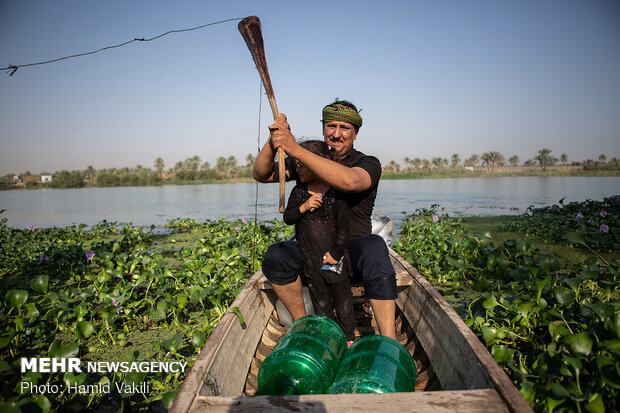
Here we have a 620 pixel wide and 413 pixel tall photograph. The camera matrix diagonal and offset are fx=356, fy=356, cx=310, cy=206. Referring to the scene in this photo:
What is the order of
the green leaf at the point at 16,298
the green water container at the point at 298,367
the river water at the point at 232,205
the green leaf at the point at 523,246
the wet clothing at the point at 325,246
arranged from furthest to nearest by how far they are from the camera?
1. the river water at the point at 232,205
2. the green leaf at the point at 523,246
3. the green leaf at the point at 16,298
4. the wet clothing at the point at 325,246
5. the green water container at the point at 298,367

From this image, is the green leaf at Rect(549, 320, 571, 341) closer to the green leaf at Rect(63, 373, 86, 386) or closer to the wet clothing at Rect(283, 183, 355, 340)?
the wet clothing at Rect(283, 183, 355, 340)

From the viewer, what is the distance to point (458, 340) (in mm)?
1616

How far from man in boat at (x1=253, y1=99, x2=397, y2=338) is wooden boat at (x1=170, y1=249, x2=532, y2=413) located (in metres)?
0.27

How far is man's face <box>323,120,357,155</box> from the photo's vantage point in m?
2.07

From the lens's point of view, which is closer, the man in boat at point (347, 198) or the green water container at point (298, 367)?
the green water container at point (298, 367)

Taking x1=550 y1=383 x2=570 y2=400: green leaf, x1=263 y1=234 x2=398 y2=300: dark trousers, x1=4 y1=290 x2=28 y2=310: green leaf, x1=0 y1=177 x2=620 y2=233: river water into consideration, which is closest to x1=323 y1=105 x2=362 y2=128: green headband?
x1=263 y1=234 x2=398 y2=300: dark trousers

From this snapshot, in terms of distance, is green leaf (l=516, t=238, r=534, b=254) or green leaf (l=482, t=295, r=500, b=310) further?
green leaf (l=516, t=238, r=534, b=254)

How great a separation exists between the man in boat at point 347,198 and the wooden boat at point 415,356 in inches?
10.7

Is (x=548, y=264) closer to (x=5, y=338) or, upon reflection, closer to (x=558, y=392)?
(x=558, y=392)

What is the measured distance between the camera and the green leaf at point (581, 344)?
59.8 inches

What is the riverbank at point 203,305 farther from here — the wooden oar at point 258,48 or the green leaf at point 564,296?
the wooden oar at point 258,48

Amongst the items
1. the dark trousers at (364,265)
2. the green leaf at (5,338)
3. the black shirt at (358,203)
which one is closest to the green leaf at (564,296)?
the dark trousers at (364,265)

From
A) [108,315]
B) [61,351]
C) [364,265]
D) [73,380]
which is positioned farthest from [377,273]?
[108,315]

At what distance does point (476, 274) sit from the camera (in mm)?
3812
